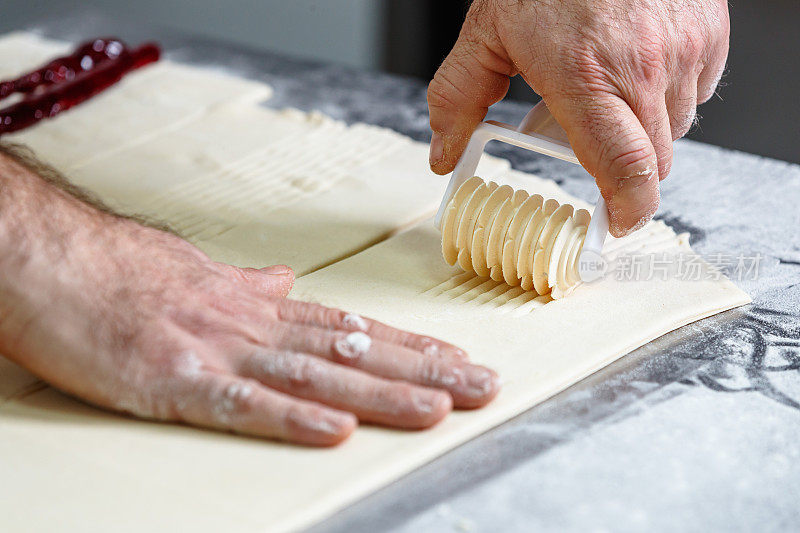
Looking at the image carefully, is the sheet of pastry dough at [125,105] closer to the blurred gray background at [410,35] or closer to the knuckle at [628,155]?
the blurred gray background at [410,35]

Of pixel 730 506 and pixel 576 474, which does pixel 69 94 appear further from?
pixel 730 506

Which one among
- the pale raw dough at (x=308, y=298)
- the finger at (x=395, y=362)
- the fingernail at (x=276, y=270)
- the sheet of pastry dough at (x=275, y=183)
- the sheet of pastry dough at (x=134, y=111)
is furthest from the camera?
the sheet of pastry dough at (x=134, y=111)

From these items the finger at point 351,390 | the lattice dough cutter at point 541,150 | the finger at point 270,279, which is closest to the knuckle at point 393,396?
the finger at point 351,390

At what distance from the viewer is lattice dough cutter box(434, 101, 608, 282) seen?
139cm

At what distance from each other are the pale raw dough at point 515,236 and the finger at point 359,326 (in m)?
0.26

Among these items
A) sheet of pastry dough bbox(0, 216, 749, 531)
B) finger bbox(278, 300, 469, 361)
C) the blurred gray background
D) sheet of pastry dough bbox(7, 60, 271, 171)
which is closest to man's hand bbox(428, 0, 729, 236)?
sheet of pastry dough bbox(0, 216, 749, 531)

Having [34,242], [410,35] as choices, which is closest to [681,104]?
[34,242]

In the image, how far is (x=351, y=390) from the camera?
1121 mm

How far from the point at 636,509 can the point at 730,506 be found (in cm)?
12

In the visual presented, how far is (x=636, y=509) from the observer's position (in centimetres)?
106

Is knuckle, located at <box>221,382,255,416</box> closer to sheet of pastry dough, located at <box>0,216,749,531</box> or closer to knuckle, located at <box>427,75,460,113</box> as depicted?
sheet of pastry dough, located at <box>0,216,749,531</box>

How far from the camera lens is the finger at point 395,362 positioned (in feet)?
3.80

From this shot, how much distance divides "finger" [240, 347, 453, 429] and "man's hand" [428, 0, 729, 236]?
0.47m

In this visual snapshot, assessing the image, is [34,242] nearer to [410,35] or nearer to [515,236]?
[515,236]
